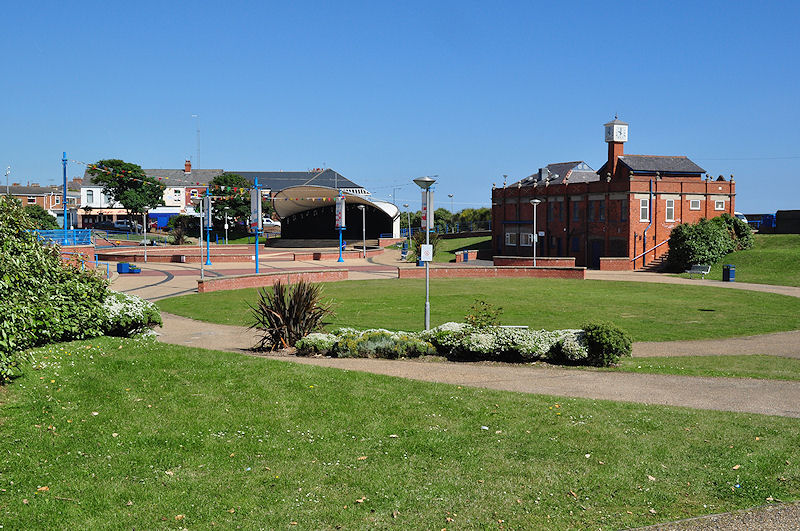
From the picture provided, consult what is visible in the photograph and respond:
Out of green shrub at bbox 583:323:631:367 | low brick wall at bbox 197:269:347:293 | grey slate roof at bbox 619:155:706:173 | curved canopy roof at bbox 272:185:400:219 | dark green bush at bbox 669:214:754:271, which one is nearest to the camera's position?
green shrub at bbox 583:323:631:367

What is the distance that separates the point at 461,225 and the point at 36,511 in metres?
97.7

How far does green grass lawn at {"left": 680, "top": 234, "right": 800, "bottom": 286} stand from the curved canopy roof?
44312 millimetres

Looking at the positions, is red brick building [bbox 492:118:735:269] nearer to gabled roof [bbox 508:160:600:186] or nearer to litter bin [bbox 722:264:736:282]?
gabled roof [bbox 508:160:600:186]

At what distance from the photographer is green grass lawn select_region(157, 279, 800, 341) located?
23.6 metres

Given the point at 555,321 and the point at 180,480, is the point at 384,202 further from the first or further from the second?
the point at 180,480

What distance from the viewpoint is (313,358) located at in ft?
52.4

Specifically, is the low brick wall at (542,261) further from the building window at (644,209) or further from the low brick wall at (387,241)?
the low brick wall at (387,241)

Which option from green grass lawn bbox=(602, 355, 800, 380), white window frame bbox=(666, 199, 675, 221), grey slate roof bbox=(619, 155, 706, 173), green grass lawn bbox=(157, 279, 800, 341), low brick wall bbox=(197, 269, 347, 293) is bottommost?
green grass lawn bbox=(602, 355, 800, 380)

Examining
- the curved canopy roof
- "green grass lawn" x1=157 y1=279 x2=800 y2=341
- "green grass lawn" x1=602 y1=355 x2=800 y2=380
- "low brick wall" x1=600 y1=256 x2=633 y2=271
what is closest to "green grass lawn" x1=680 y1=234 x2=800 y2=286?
"low brick wall" x1=600 y1=256 x2=633 y2=271

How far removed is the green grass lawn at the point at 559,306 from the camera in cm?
2362

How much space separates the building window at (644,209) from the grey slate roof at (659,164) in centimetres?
472

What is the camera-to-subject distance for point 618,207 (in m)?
57.2

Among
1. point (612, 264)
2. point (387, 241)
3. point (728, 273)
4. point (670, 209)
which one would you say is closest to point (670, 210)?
point (670, 209)

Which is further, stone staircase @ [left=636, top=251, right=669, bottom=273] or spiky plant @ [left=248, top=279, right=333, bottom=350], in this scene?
stone staircase @ [left=636, top=251, right=669, bottom=273]
